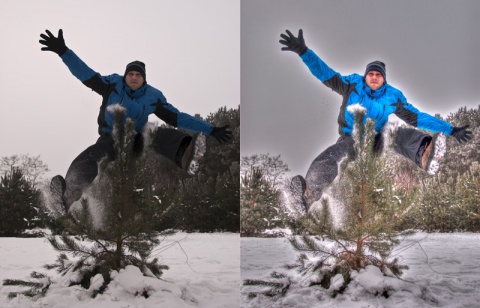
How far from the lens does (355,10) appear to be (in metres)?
3.83

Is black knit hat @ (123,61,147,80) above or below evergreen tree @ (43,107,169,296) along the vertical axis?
above

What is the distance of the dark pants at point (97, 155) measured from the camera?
356 centimetres

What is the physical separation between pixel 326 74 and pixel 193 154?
39.9 inches

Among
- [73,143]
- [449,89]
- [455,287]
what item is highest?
[449,89]

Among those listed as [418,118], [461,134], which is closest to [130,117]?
[418,118]

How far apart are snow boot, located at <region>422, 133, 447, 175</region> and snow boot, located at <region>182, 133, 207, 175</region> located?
1.42 m

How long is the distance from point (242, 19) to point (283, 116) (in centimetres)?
72

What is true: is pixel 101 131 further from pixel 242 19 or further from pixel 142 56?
pixel 242 19

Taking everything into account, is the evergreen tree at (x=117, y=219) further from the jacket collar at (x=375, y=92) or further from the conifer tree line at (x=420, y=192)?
the jacket collar at (x=375, y=92)

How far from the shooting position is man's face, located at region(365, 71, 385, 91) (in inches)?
145

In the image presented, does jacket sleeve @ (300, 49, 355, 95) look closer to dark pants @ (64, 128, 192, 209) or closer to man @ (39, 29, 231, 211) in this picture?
man @ (39, 29, 231, 211)

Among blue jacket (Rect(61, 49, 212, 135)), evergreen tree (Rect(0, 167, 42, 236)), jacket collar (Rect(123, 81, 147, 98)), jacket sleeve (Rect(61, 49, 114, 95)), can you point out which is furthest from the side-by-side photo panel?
evergreen tree (Rect(0, 167, 42, 236))

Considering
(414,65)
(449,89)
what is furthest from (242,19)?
(449,89)

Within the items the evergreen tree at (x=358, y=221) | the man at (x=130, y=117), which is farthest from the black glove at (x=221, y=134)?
the evergreen tree at (x=358, y=221)
